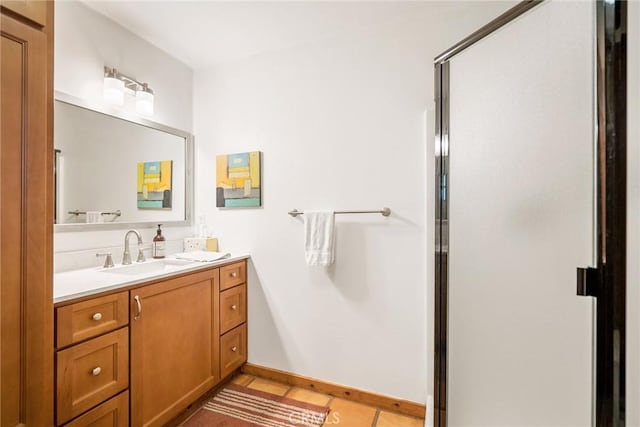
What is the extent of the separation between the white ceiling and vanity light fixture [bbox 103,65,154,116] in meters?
0.34

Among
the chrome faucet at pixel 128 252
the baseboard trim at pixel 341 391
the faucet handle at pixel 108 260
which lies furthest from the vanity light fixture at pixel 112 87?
the baseboard trim at pixel 341 391

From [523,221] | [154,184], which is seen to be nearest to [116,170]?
[154,184]

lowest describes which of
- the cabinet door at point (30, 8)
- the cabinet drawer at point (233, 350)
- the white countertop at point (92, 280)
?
the cabinet drawer at point (233, 350)

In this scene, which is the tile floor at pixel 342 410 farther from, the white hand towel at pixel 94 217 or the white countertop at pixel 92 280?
the white hand towel at pixel 94 217

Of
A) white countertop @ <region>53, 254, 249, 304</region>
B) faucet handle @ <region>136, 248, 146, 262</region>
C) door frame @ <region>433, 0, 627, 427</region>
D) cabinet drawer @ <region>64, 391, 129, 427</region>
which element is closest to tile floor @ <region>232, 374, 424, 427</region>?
cabinet drawer @ <region>64, 391, 129, 427</region>

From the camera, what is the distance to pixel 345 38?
1.87m

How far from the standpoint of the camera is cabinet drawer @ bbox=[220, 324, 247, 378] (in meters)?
1.89

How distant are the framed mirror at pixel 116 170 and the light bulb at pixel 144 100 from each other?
7cm

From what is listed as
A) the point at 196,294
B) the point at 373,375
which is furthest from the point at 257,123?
the point at 373,375

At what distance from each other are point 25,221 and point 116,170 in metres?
1.12

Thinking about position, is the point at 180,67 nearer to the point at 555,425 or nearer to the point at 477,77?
the point at 477,77

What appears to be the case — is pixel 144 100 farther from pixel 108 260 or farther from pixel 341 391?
pixel 341 391

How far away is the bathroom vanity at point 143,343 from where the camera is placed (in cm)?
110

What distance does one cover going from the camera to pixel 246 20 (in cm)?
174
